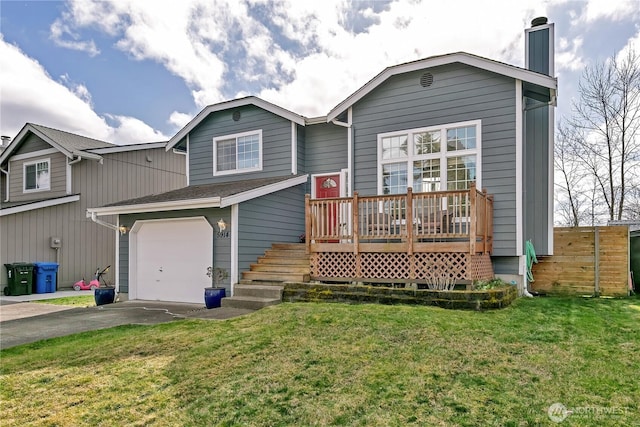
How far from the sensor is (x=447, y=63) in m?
8.88

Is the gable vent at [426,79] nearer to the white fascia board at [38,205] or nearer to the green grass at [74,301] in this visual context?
the green grass at [74,301]

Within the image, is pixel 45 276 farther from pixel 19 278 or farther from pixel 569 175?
pixel 569 175

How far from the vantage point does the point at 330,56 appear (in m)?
13.3

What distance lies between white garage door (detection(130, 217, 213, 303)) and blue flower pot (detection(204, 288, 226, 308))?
77cm

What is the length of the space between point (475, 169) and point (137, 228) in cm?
860

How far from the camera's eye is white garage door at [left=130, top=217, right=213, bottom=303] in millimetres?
9758

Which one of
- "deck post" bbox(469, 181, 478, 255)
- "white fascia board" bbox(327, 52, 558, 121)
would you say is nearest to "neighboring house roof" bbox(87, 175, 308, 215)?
"white fascia board" bbox(327, 52, 558, 121)

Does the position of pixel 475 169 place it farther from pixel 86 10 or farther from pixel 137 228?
pixel 86 10

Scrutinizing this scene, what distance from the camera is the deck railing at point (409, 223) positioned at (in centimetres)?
731

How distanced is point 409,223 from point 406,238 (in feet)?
1.02

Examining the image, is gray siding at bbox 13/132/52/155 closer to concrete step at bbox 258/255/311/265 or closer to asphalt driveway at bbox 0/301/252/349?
asphalt driveway at bbox 0/301/252/349

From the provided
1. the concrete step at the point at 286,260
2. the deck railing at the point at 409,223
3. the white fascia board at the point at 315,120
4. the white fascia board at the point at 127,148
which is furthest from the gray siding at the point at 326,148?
the white fascia board at the point at 127,148

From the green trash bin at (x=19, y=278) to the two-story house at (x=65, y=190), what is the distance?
516 millimetres
